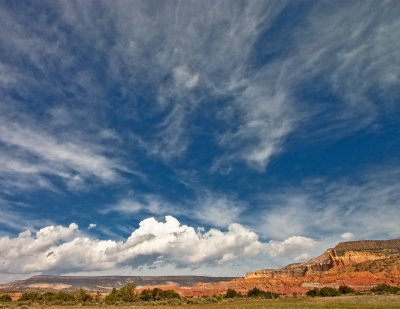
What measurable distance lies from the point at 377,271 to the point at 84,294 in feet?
354

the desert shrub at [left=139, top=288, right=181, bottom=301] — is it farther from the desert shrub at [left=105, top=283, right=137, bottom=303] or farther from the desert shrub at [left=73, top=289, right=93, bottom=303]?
the desert shrub at [left=73, top=289, right=93, bottom=303]

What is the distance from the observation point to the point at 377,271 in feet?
474

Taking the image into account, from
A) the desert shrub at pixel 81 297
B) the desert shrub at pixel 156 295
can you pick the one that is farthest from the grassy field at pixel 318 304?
the desert shrub at pixel 156 295

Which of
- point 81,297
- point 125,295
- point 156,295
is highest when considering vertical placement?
point 156,295

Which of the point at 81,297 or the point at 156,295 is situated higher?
the point at 156,295

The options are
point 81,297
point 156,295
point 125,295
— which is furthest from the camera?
point 156,295

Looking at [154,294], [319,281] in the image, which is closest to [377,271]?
[319,281]

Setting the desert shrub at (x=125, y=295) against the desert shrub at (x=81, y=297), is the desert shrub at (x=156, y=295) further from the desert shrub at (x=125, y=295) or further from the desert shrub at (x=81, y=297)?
the desert shrub at (x=81, y=297)

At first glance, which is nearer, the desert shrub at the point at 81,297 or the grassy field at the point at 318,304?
the grassy field at the point at 318,304

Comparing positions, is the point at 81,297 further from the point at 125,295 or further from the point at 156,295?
the point at 156,295

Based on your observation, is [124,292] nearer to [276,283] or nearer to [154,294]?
[154,294]

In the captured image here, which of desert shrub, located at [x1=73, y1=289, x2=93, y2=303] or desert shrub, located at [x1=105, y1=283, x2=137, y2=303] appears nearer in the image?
desert shrub, located at [x1=105, y1=283, x2=137, y2=303]

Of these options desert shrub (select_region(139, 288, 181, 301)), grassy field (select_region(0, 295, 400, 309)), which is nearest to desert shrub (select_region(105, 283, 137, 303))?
desert shrub (select_region(139, 288, 181, 301))

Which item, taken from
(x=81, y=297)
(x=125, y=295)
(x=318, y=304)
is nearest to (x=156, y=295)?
(x=125, y=295)
